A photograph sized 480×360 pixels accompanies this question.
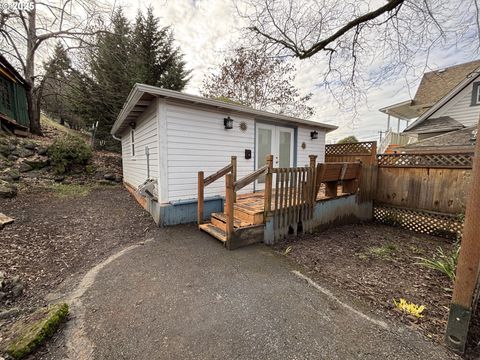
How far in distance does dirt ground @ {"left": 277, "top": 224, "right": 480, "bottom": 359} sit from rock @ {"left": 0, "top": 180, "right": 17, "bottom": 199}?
690cm

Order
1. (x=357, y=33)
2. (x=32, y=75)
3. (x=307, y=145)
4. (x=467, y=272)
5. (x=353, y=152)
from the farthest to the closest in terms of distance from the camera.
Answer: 1. (x=32, y=75)
2. (x=353, y=152)
3. (x=307, y=145)
4. (x=357, y=33)
5. (x=467, y=272)

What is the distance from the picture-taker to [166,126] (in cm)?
423

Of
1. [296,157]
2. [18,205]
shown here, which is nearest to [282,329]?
[296,157]

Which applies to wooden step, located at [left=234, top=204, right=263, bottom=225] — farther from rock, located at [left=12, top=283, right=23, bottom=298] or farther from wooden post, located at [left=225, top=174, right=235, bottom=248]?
rock, located at [left=12, top=283, right=23, bottom=298]

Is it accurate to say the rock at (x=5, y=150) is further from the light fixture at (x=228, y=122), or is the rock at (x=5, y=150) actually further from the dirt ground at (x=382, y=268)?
the dirt ground at (x=382, y=268)

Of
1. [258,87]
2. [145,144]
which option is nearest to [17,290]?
[145,144]

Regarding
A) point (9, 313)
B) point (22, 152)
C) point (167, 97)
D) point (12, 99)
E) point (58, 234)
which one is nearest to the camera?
point (9, 313)

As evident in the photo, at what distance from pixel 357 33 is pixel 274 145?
11.7 feet

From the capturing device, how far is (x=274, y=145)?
6254 mm

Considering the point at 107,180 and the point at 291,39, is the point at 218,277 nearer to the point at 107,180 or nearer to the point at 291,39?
the point at 291,39

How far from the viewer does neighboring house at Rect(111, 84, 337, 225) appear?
4270 mm

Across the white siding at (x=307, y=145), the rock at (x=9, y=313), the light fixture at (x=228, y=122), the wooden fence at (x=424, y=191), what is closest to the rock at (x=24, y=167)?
the light fixture at (x=228, y=122)

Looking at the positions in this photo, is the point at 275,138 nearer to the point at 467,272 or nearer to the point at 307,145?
the point at 307,145

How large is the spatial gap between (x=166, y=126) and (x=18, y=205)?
4241 millimetres
